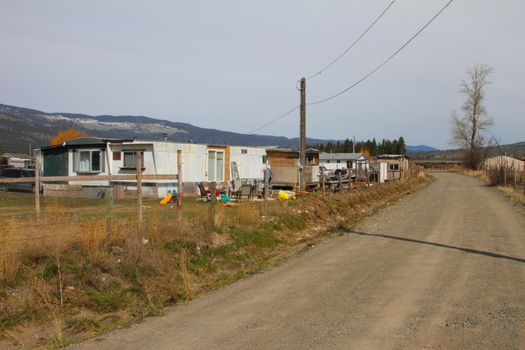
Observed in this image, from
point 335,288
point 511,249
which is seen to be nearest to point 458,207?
point 511,249

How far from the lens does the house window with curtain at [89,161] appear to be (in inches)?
1113

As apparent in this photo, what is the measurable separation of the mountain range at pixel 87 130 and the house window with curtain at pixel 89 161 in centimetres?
5355

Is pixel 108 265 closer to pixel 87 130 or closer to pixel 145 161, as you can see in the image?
pixel 145 161

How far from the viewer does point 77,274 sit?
8062mm

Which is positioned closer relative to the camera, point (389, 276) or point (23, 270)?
point (23, 270)

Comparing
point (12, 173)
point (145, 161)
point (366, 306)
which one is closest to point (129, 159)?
point (145, 161)

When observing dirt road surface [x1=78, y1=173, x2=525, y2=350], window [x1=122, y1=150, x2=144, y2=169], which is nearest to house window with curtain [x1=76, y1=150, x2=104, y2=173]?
window [x1=122, y1=150, x2=144, y2=169]

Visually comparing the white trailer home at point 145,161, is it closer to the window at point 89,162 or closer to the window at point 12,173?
the window at point 89,162

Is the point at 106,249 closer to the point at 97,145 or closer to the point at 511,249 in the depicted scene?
the point at 511,249

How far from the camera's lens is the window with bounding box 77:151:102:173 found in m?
28.3

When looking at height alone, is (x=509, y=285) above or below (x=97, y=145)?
below

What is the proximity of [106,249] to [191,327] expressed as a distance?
346cm

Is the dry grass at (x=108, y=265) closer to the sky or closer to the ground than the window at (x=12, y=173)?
closer to the ground

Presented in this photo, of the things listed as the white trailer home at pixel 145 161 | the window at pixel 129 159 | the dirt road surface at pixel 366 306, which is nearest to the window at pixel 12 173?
the white trailer home at pixel 145 161
